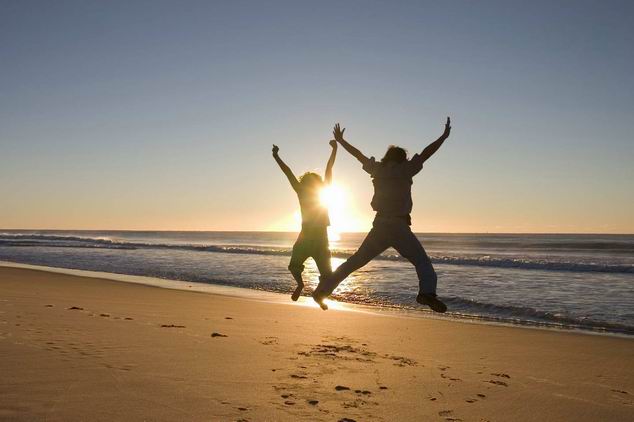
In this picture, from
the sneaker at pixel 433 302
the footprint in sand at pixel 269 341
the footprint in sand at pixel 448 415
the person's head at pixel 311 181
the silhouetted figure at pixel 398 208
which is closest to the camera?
the sneaker at pixel 433 302

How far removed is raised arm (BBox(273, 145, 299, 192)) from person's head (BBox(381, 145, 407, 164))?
4.11 feet

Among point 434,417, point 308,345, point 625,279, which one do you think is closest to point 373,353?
point 308,345

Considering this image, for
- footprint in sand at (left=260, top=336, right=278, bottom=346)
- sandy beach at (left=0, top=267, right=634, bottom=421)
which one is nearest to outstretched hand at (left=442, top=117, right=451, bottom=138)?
sandy beach at (left=0, top=267, right=634, bottom=421)

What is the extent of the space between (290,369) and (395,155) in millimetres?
3841

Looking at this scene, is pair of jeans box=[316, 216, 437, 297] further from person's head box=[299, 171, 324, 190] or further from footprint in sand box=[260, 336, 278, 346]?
footprint in sand box=[260, 336, 278, 346]

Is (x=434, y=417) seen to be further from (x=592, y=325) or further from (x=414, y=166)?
(x=592, y=325)

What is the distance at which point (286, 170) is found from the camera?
6.96 m

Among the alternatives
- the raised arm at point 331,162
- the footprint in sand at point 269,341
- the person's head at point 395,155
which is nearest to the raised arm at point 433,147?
the person's head at point 395,155

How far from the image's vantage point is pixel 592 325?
47.9ft

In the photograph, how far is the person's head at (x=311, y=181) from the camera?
6691 mm

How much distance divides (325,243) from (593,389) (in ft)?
16.2

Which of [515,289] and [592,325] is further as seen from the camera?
[515,289]

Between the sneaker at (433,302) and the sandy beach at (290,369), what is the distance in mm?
1529

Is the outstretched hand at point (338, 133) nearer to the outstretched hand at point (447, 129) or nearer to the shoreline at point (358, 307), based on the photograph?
the outstretched hand at point (447, 129)
